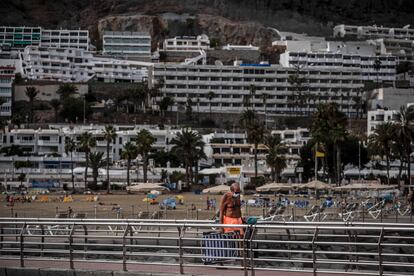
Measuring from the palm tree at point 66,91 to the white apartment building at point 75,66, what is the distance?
603 inches

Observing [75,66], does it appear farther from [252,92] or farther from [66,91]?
[252,92]

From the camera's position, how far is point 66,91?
15662 cm

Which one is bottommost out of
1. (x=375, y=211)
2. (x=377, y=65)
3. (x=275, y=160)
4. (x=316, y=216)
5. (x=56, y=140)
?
(x=275, y=160)

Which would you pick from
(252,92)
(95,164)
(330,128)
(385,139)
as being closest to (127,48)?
(252,92)

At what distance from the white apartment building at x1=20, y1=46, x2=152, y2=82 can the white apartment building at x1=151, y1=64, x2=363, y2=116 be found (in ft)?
58.5

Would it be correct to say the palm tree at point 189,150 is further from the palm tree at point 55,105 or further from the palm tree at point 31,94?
the palm tree at point 31,94

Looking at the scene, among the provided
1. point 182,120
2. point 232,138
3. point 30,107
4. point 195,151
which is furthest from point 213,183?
point 30,107

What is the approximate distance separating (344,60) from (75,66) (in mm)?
51964

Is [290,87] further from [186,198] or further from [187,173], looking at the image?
[186,198]

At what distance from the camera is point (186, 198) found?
280 ft

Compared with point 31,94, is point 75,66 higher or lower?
higher

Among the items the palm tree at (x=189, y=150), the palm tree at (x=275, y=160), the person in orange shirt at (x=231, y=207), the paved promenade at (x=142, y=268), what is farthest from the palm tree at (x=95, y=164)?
the person in orange shirt at (x=231, y=207)

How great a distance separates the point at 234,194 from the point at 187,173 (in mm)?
82792

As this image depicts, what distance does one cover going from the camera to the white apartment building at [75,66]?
17588 centimetres
